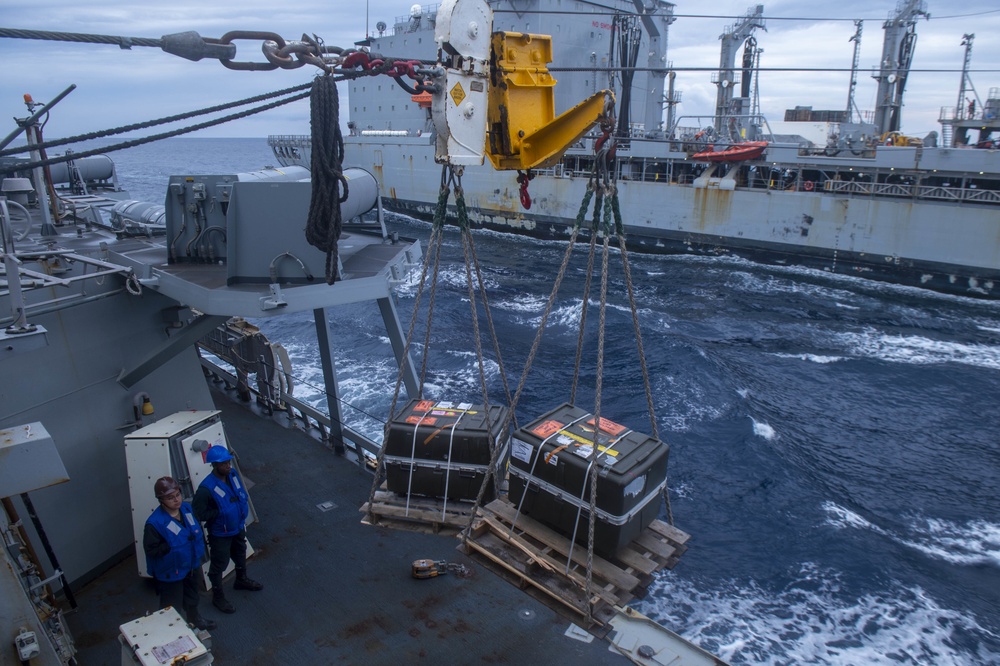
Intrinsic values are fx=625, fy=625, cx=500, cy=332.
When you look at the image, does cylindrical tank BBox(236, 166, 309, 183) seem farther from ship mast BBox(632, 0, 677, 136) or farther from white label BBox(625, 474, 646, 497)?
ship mast BBox(632, 0, 677, 136)

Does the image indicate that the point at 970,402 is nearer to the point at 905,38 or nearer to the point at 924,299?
the point at 924,299

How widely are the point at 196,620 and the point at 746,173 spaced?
4021 cm

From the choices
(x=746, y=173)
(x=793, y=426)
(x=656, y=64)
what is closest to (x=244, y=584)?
(x=793, y=426)

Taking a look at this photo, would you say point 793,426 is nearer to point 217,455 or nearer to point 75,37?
point 217,455

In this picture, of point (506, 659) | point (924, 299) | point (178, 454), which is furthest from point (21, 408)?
point (924, 299)

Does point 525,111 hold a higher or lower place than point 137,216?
higher

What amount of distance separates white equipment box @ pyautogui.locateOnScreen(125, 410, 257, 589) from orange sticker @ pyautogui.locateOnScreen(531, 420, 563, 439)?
3.98 meters

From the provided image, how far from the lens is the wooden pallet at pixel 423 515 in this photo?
6.16 metres

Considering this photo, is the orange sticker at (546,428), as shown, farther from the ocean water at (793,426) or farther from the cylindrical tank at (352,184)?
the cylindrical tank at (352,184)

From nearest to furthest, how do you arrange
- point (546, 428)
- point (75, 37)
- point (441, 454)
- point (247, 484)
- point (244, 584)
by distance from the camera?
point (75, 37), point (546, 428), point (441, 454), point (244, 584), point (247, 484)

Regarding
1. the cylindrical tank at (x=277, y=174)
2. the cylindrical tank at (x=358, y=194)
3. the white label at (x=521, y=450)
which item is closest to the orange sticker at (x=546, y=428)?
the white label at (x=521, y=450)

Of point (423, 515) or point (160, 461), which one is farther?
point (160, 461)

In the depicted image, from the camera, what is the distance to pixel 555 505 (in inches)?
220

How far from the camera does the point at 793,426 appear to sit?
55.0 ft
